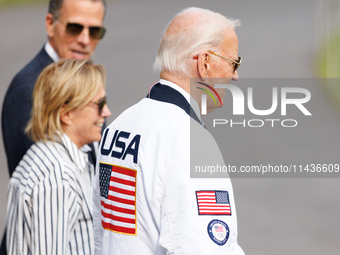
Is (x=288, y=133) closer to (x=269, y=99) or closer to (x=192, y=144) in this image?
(x=269, y=99)

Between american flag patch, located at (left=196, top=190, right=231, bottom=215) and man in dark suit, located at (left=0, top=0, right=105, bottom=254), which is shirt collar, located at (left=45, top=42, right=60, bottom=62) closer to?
man in dark suit, located at (left=0, top=0, right=105, bottom=254)

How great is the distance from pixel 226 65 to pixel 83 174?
102 cm

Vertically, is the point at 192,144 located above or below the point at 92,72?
below

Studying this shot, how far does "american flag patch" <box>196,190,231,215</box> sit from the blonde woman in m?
0.85

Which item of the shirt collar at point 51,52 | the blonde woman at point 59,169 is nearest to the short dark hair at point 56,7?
the shirt collar at point 51,52

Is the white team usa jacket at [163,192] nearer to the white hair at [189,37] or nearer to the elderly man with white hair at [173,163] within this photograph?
the elderly man with white hair at [173,163]

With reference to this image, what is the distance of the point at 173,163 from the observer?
1.68 meters

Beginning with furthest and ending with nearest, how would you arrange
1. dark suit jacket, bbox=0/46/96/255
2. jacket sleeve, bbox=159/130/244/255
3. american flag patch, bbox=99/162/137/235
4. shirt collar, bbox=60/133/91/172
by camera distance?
dark suit jacket, bbox=0/46/96/255
shirt collar, bbox=60/133/91/172
american flag patch, bbox=99/162/137/235
jacket sleeve, bbox=159/130/244/255

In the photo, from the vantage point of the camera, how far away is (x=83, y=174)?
2.52 m

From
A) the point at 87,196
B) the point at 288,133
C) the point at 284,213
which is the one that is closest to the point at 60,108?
the point at 87,196

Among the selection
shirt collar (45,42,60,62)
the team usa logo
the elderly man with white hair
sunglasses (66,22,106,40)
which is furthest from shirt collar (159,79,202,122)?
sunglasses (66,22,106,40)

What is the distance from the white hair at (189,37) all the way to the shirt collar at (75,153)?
2.65ft

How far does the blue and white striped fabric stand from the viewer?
2.24 m

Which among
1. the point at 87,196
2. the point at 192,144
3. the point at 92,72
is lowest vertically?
the point at 87,196
